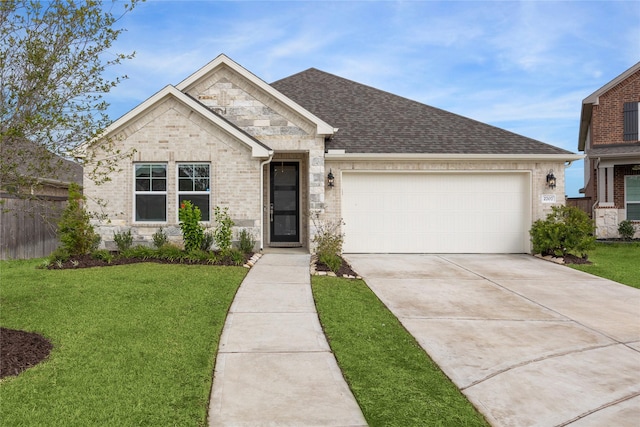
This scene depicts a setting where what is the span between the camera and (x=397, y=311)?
681 centimetres

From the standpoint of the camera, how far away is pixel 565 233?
12031mm

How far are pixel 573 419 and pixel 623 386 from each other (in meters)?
1.06

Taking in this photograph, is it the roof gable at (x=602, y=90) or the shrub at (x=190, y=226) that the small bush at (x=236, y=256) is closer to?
the shrub at (x=190, y=226)

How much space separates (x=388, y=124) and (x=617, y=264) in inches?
310

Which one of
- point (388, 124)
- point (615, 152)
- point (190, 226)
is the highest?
point (388, 124)

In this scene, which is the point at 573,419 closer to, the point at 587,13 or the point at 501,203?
the point at 501,203

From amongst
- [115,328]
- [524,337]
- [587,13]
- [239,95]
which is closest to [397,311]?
[524,337]

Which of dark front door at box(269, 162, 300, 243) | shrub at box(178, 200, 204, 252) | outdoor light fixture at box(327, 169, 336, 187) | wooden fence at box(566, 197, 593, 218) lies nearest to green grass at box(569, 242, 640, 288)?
wooden fence at box(566, 197, 593, 218)

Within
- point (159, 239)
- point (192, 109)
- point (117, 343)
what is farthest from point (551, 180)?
point (117, 343)

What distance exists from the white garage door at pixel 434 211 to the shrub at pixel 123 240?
6059 millimetres

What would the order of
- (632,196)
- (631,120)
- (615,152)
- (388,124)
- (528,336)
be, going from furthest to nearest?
(631,120) → (632,196) → (615,152) → (388,124) → (528,336)

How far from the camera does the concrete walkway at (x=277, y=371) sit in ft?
11.7

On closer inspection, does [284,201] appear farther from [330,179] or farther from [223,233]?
[223,233]

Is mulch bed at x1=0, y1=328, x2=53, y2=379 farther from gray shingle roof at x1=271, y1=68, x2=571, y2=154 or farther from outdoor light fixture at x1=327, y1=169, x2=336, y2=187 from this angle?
gray shingle roof at x1=271, y1=68, x2=571, y2=154
